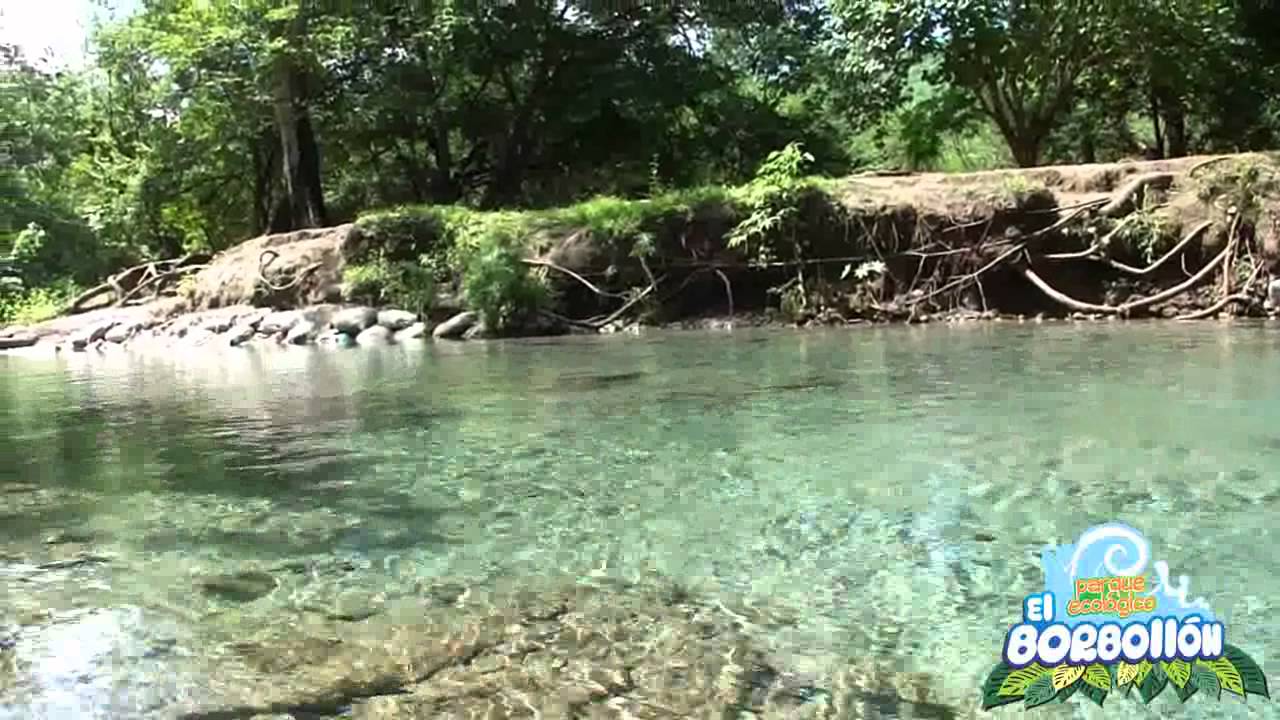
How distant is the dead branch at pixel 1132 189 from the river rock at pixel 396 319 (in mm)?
10464

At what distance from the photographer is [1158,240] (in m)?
14.5

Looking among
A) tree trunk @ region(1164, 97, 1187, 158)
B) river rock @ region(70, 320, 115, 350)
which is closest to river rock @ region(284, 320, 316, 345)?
river rock @ region(70, 320, 115, 350)

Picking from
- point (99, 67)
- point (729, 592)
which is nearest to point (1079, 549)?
point (729, 592)

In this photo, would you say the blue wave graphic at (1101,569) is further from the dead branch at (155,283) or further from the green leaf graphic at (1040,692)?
the dead branch at (155,283)

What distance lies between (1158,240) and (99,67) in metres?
25.5

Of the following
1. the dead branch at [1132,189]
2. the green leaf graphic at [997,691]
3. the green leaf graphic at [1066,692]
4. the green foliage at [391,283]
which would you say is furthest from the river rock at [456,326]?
the green leaf graphic at [1066,692]

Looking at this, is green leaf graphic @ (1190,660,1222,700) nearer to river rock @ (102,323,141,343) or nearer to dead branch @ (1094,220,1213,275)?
dead branch @ (1094,220,1213,275)

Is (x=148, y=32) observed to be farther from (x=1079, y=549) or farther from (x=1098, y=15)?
(x=1079, y=549)

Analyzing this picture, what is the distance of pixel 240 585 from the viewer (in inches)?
142

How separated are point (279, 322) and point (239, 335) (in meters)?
0.73

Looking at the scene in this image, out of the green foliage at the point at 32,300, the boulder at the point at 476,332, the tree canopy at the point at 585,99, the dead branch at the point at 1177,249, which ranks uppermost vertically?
the tree canopy at the point at 585,99

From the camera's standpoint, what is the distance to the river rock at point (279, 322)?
59.9ft

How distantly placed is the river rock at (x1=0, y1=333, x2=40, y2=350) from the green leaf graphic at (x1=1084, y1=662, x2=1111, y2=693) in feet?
77.4

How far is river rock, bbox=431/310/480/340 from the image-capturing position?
16812 mm
